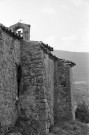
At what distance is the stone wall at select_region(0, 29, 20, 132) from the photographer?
9266 millimetres

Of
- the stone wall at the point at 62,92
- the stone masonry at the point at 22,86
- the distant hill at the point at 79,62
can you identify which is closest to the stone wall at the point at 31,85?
the stone masonry at the point at 22,86

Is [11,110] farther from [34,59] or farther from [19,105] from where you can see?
[34,59]

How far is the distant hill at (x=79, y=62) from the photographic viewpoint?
2139 inches

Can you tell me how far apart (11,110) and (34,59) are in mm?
2718

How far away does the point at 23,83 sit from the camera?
10.9m

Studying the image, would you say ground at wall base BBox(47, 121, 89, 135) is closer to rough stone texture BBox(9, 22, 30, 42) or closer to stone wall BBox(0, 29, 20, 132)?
stone wall BBox(0, 29, 20, 132)

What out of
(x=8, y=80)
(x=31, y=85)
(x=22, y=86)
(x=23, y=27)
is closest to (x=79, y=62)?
(x=23, y=27)

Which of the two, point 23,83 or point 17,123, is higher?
point 23,83

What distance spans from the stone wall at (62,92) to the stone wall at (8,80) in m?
5.27

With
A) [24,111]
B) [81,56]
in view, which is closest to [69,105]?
[24,111]

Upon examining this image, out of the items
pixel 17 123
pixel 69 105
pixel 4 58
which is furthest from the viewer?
pixel 69 105

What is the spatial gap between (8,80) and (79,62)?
188 ft

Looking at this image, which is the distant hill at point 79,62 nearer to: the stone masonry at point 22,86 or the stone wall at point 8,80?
the stone masonry at point 22,86

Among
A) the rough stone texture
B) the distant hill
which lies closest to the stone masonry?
the rough stone texture
